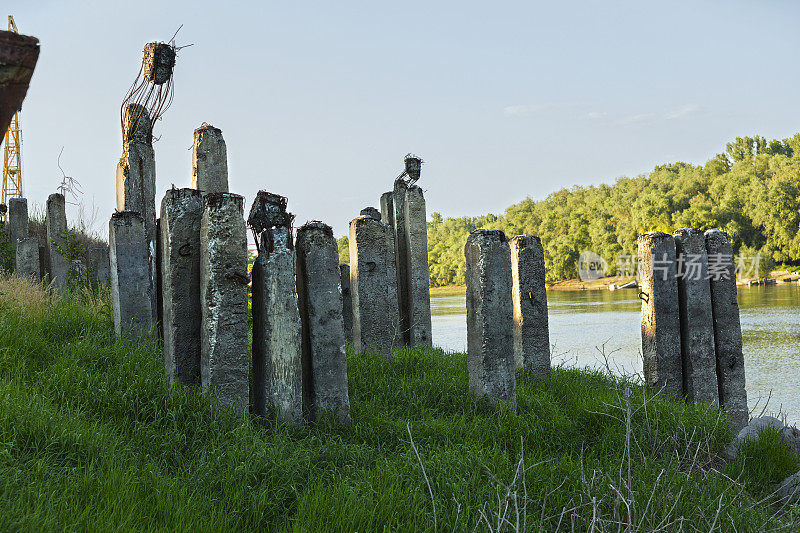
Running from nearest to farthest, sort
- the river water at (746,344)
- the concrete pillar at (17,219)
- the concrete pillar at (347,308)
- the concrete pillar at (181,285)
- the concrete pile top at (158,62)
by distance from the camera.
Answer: the concrete pillar at (181,285) < the concrete pile top at (158,62) < the river water at (746,344) < the concrete pillar at (347,308) < the concrete pillar at (17,219)

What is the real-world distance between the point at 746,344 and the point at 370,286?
11.1 meters

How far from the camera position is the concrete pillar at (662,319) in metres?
6.53

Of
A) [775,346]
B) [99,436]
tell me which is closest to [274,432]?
[99,436]

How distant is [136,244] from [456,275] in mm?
70891

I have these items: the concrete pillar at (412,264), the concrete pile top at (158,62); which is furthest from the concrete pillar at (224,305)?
the concrete pillar at (412,264)

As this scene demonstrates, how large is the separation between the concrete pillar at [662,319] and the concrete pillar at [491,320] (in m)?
2.07

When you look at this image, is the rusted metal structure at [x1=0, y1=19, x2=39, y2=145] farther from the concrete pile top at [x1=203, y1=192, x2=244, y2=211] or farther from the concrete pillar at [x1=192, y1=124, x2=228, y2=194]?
the concrete pillar at [x1=192, y1=124, x2=228, y2=194]

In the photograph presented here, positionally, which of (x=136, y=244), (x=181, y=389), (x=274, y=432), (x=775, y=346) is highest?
(x=136, y=244)

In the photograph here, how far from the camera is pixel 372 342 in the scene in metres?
7.09

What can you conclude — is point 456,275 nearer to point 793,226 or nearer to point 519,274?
point 793,226

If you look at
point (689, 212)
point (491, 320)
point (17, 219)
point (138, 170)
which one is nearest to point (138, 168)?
point (138, 170)

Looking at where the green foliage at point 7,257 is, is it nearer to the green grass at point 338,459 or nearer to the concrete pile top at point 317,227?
the green grass at point 338,459

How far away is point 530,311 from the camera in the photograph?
6.44m

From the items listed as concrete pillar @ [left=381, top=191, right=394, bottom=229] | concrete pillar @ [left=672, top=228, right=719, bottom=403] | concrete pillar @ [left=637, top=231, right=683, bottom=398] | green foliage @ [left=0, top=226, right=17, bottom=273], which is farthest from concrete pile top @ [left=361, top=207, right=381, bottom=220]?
green foliage @ [left=0, top=226, right=17, bottom=273]
